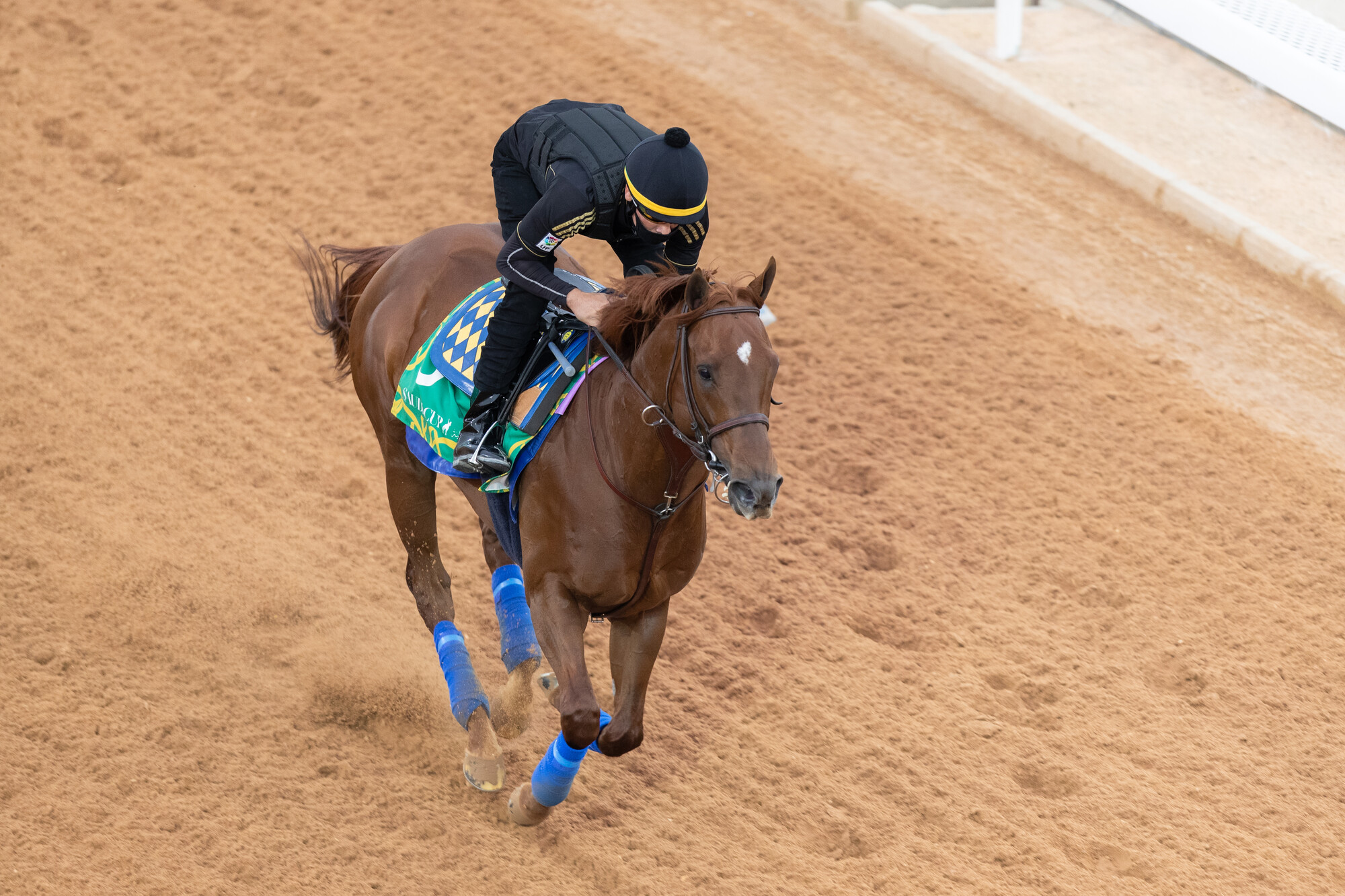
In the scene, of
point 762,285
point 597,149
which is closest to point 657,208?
point 762,285

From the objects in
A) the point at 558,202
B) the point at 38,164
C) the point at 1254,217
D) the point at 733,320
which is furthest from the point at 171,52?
the point at 1254,217

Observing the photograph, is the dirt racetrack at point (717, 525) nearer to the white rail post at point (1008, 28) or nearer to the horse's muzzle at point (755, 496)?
the white rail post at point (1008, 28)

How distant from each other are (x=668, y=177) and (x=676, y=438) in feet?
2.98

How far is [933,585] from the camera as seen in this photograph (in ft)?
22.3

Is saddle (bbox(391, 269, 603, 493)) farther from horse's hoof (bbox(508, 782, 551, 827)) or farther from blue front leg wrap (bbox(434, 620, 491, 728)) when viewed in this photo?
horse's hoof (bbox(508, 782, 551, 827))

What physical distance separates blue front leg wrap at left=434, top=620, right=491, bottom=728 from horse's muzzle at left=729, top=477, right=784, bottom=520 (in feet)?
7.53

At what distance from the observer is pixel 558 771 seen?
4.86 meters

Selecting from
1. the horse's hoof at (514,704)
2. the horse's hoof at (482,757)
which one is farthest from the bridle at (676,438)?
the horse's hoof at (482,757)

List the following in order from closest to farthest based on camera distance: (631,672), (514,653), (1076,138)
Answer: (631,672), (514,653), (1076,138)

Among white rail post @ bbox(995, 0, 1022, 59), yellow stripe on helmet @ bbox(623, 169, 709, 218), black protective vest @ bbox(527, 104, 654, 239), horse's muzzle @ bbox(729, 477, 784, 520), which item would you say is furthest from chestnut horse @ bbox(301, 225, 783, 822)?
white rail post @ bbox(995, 0, 1022, 59)

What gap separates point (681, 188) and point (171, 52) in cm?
817

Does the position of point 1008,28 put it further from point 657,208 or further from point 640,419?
point 640,419

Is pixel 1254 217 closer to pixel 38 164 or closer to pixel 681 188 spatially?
pixel 681 188

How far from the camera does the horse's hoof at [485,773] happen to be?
5.37m
